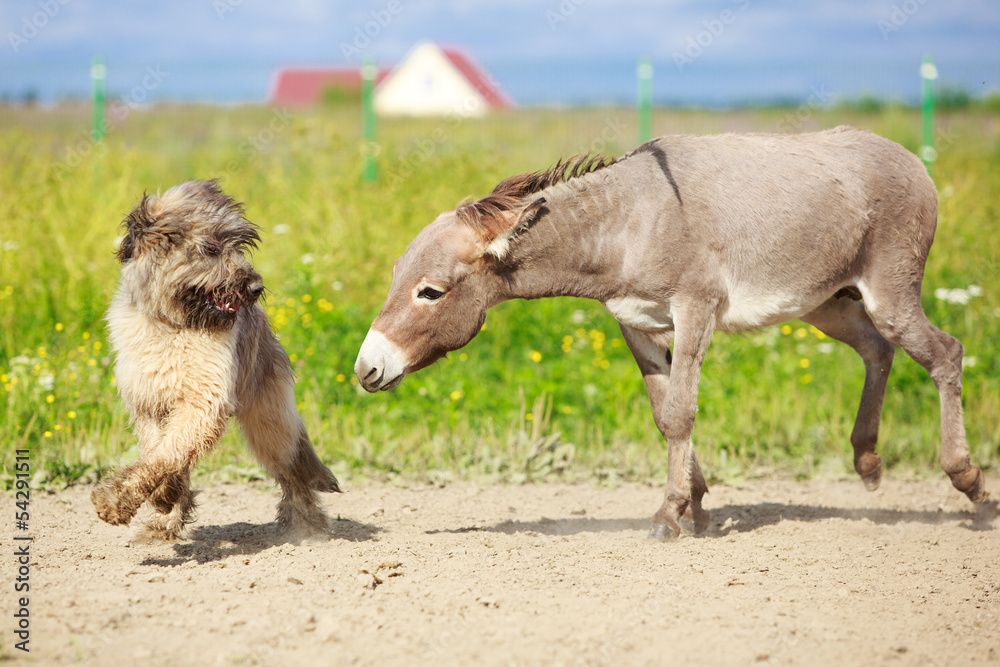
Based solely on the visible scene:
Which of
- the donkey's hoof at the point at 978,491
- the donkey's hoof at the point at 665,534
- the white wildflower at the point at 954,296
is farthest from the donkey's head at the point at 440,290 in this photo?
the white wildflower at the point at 954,296

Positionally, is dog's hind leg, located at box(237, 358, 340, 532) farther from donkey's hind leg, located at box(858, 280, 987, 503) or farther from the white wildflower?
the white wildflower

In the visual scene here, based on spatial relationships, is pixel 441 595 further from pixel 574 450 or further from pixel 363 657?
pixel 574 450

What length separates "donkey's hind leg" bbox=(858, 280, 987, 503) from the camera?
5.02 meters

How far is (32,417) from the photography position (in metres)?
6.00

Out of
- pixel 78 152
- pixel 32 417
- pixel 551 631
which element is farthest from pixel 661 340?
pixel 78 152

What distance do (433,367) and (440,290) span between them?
2968 millimetres

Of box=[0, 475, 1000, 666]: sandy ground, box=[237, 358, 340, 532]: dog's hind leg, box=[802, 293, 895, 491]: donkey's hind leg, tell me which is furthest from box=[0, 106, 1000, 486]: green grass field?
box=[237, 358, 340, 532]: dog's hind leg

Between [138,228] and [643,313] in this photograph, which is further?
[643,313]

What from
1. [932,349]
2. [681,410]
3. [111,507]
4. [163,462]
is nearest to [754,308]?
[681,410]

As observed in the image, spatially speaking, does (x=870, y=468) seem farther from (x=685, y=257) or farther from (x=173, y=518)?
(x=173, y=518)

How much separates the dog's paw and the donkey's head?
1172 millimetres

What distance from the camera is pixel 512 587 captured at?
3.80 meters

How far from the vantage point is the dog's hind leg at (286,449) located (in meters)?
4.49

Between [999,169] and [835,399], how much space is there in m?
7.89
